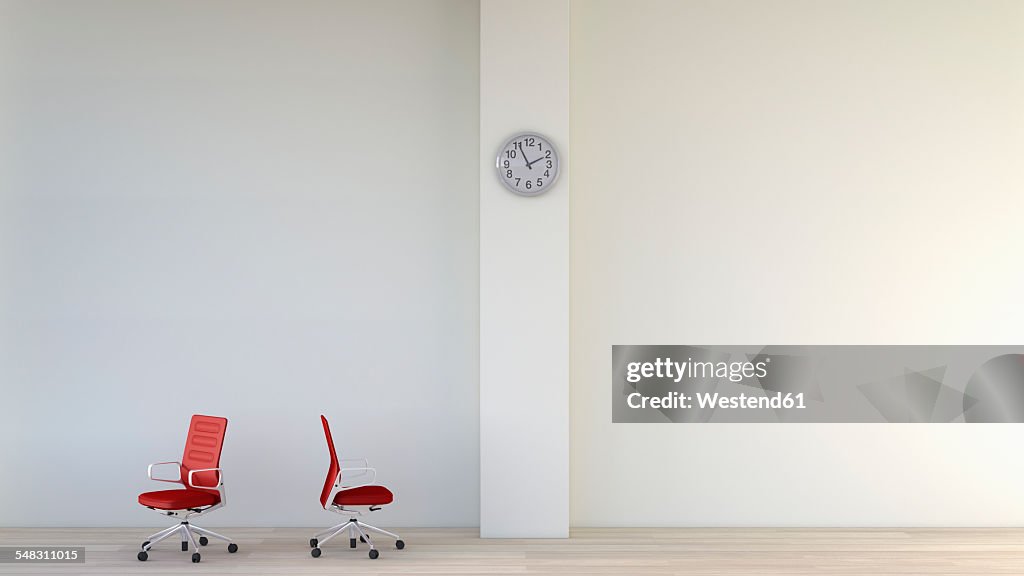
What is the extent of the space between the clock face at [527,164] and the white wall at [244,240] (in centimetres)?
50

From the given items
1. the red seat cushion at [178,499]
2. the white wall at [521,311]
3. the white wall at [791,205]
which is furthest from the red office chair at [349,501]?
the white wall at [791,205]

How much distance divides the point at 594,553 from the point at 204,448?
7.92ft

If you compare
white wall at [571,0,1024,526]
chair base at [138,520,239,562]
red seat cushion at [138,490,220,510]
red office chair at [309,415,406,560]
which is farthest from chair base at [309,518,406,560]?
white wall at [571,0,1024,526]

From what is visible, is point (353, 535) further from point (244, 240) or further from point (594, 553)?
point (244, 240)

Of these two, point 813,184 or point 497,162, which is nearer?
point 497,162

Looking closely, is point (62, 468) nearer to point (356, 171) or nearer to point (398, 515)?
point (398, 515)

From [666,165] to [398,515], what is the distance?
299 cm

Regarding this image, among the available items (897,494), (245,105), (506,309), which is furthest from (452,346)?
(897,494)

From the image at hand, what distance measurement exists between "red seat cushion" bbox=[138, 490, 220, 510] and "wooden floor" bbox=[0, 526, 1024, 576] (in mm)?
322

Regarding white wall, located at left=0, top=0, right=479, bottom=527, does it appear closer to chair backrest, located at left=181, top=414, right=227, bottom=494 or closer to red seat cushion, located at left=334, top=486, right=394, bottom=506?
chair backrest, located at left=181, top=414, right=227, bottom=494

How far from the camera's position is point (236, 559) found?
473 cm

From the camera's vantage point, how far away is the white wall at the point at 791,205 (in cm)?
562

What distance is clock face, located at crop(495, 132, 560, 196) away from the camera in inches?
207

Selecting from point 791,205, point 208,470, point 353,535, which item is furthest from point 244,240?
point 791,205
